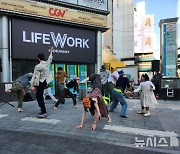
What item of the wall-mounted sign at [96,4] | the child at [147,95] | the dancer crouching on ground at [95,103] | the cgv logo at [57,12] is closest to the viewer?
the dancer crouching on ground at [95,103]

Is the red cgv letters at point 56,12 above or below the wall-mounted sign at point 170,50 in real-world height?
above

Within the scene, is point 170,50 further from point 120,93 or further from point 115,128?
point 115,128

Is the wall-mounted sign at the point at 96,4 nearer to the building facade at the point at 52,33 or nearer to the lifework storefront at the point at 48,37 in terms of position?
the building facade at the point at 52,33

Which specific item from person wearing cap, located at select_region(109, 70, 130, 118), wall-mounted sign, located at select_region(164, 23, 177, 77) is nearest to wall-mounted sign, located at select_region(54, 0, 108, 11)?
wall-mounted sign, located at select_region(164, 23, 177, 77)

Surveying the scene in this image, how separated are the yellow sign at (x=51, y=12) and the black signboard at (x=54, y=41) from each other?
552 mm

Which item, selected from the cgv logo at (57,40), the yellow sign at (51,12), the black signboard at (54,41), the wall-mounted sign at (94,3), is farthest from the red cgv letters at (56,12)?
the cgv logo at (57,40)

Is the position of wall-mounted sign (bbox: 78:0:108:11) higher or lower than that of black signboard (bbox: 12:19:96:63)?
higher

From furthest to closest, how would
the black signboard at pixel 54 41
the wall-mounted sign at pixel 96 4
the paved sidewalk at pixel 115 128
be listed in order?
the wall-mounted sign at pixel 96 4 < the black signboard at pixel 54 41 < the paved sidewalk at pixel 115 128

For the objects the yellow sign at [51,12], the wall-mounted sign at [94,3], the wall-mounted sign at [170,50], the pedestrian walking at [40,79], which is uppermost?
the wall-mounted sign at [94,3]

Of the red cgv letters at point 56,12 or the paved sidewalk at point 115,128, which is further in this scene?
the red cgv letters at point 56,12

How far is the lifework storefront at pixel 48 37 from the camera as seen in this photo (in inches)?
450

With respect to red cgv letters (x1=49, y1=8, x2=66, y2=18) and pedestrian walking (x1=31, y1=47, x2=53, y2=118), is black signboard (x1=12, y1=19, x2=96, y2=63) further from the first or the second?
pedestrian walking (x1=31, y1=47, x2=53, y2=118)

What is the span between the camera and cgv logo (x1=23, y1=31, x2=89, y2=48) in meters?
12.3

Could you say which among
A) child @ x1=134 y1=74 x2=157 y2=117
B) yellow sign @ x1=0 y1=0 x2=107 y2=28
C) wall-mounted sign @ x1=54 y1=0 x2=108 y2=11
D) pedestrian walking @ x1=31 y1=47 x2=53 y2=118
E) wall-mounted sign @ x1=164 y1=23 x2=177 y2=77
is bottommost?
child @ x1=134 y1=74 x2=157 y2=117
